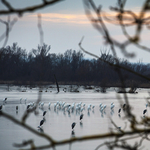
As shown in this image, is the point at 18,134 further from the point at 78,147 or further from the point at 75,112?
the point at 75,112

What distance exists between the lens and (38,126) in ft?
48.9

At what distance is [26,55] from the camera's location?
3034 inches

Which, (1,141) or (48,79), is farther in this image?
(48,79)

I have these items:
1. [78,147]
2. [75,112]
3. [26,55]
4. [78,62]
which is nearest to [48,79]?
[78,62]

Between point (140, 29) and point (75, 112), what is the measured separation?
20633mm

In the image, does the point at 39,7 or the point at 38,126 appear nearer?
the point at 39,7

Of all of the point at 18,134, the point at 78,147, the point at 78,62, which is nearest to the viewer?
the point at 78,147

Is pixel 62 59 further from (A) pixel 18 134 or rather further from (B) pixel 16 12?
(B) pixel 16 12

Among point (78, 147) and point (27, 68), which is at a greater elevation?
point (27, 68)

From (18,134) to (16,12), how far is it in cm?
1221

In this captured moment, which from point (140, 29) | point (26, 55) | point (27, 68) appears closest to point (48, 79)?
point (27, 68)

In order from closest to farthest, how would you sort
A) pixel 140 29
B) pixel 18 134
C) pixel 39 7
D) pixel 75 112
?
pixel 39 7, pixel 140 29, pixel 18 134, pixel 75 112

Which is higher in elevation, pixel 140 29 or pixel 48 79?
pixel 48 79

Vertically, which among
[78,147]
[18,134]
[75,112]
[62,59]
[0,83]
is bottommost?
[78,147]
